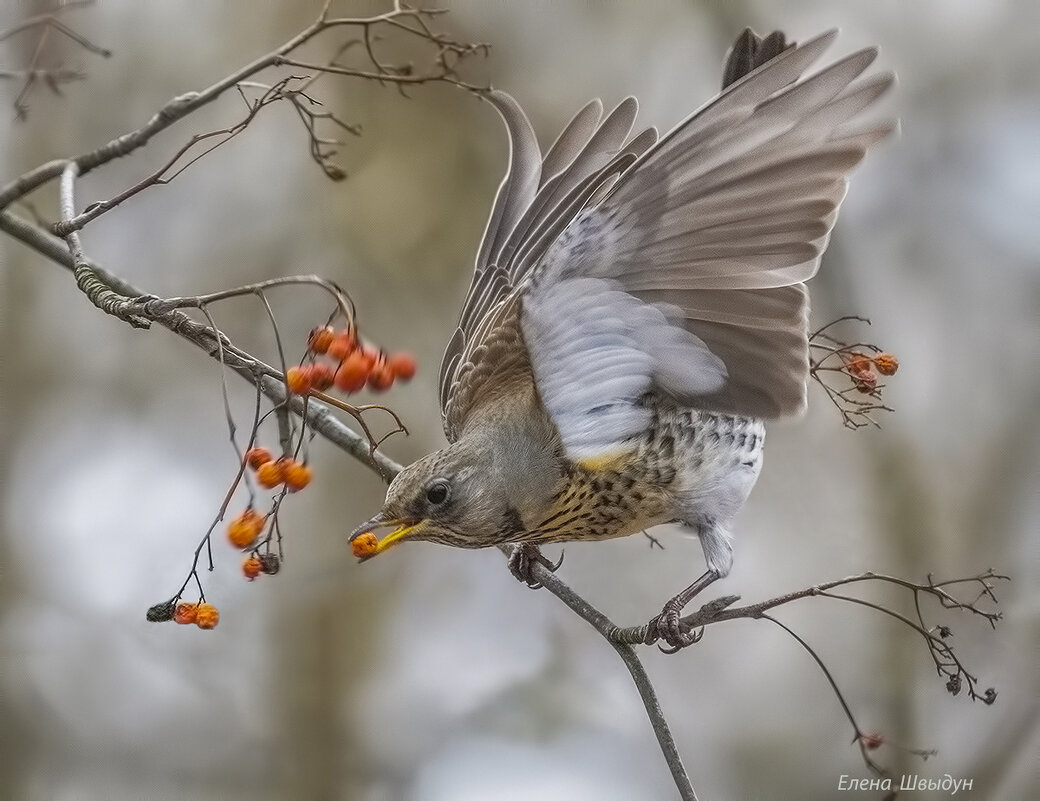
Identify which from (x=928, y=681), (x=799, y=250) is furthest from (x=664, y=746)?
(x=928, y=681)

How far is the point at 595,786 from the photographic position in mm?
3072

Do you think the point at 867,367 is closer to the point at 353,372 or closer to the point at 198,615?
the point at 353,372

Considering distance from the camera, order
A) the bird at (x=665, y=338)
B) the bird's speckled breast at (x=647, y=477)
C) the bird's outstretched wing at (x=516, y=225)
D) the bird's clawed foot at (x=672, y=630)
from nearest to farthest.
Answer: the bird at (x=665, y=338) < the bird's clawed foot at (x=672, y=630) < the bird's speckled breast at (x=647, y=477) < the bird's outstretched wing at (x=516, y=225)

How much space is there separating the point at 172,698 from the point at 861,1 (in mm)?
3090

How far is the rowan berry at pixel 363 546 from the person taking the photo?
133 cm

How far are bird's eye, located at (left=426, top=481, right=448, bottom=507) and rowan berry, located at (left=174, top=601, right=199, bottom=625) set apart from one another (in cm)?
36

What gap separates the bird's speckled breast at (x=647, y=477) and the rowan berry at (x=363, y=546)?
0.33 metres

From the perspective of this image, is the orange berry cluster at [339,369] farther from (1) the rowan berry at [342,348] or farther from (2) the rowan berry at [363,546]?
(2) the rowan berry at [363,546]

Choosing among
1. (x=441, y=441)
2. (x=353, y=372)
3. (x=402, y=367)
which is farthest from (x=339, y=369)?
(x=441, y=441)

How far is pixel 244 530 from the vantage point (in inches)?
45.4

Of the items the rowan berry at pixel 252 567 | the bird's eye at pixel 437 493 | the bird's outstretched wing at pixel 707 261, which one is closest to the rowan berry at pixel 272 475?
the rowan berry at pixel 252 567

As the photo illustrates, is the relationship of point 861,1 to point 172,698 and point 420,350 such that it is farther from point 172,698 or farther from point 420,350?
point 172,698

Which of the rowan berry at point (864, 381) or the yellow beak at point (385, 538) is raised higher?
the rowan berry at point (864, 381)

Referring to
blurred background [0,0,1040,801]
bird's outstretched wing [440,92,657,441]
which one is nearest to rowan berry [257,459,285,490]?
bird's outstretched wing [440,92,657,441]
